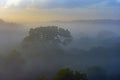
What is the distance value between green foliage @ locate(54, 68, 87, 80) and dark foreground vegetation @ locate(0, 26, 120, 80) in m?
0.01

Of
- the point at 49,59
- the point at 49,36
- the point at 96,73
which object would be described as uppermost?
the point at 49,36

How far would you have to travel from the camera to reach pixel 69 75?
7.10 ft

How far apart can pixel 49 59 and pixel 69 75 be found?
27 centimetres

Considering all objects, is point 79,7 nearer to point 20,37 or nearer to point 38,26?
point 38,26

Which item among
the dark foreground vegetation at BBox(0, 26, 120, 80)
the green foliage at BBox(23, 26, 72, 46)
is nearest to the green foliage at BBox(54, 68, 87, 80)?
the dark foreground vegetation at BBox(0, 26, 120, 80)

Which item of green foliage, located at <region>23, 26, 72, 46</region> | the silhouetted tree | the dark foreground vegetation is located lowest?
the silhouetted tree

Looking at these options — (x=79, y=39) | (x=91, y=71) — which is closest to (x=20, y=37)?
(x=79, y=39)

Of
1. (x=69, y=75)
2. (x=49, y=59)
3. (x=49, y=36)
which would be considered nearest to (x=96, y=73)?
(x=69, y=75)

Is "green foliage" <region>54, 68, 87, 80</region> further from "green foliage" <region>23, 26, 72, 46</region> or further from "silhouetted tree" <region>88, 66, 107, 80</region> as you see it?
"green foliage" <region>23, 26, 72, 46</region>

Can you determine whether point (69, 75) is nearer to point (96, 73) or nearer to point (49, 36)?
point (96, 73)

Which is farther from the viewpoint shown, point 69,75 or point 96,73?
point 96,73

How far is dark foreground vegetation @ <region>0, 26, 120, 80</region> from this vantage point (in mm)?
2264

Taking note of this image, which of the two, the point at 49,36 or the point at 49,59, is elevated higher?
the point at 49,36

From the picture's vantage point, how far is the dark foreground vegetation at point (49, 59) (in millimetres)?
2264
